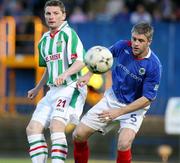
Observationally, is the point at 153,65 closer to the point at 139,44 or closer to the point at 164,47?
the point at 139,44

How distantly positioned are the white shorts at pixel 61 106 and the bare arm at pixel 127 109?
0.57 metres

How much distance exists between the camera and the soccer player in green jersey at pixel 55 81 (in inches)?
461

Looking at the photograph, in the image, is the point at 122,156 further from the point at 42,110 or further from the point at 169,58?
the point at 169,58

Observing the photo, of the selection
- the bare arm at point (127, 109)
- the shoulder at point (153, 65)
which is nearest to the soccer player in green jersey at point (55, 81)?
the bare arm at point (127, 109)

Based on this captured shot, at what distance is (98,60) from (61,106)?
820mm

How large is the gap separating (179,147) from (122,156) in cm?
988

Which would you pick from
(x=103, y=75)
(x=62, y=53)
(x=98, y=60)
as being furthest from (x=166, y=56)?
(x=98, y=60)

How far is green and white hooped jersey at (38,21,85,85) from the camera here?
39.3 feet

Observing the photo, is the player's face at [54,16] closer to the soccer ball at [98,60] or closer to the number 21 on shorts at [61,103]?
the soccer ball at [98,60]

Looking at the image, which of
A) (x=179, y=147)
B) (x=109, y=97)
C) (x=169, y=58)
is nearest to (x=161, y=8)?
(x=169, y=58)

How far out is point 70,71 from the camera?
11.7 metres

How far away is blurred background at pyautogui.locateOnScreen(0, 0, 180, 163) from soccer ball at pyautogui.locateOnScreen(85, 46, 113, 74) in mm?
9170

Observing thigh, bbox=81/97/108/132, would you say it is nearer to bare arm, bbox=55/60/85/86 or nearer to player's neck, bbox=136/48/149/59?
bare arm, bbox=55/60/85/86

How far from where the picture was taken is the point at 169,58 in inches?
861
